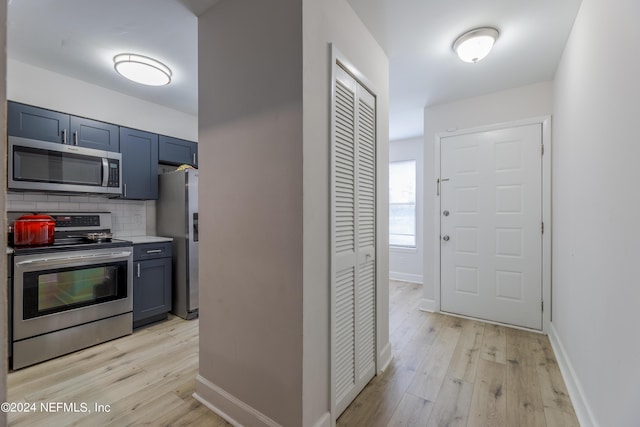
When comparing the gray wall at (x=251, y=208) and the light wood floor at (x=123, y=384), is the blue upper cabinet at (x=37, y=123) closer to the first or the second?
the gray wall at (x=251, y=208)

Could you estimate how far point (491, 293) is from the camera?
3039 millimetres

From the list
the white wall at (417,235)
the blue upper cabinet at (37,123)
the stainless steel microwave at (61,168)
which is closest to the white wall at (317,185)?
the stainless steel microwave at (61,168)

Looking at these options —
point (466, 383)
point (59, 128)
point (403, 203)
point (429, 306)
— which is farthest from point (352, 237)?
point (403, 203)

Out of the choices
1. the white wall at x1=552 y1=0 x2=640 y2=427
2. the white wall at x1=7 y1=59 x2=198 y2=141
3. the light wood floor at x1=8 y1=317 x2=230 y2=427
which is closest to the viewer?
the white wall at x1=552 y1=0 x2=640 y2=427

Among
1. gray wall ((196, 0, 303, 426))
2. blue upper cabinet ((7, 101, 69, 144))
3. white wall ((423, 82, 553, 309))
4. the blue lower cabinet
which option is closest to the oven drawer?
the blue lower cabinet

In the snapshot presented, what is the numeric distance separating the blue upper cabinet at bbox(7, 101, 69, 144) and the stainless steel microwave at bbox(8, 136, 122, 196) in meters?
0.09

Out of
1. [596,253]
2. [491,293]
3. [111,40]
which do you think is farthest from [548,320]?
[111,40]

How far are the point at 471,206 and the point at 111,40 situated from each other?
12.2 feet

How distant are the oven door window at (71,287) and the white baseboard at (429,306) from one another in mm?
3301

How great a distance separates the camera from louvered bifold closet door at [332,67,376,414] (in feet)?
5.32

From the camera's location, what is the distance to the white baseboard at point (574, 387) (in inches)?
59.1

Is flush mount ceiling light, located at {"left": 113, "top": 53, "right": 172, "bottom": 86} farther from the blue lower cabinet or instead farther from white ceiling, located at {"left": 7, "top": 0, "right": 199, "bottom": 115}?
the blue lower cabinet

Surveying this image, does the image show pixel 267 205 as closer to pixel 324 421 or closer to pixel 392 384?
pixel 324 421

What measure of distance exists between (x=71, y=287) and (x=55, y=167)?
1.09 m
